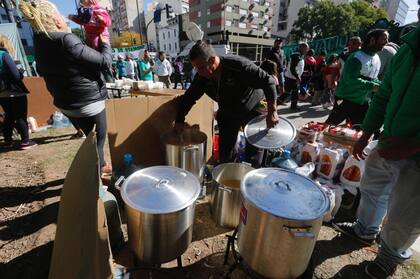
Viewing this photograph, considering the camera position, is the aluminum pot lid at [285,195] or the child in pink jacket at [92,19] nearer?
the aluminum pot lid at [285,195]

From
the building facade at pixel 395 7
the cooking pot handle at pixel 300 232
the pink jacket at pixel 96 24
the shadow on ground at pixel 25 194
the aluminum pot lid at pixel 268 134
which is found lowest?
the shadow on ground at pixel 25 194

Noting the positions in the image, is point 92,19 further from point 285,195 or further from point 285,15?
point 285,15

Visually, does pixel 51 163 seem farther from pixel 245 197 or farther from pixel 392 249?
pixel 392 249

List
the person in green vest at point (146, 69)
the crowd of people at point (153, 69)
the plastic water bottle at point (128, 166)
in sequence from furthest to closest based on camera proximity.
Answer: the crowd of people at point (153, 69) < the person in green vest at point (146, 69) < the plastic water bottle at point (128, 166)

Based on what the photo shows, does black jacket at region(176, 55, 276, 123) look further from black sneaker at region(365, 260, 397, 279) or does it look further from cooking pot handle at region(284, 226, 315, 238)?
black sneaker at region(365, 260, 397, 279)

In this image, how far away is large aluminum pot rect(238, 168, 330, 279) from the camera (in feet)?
3.55

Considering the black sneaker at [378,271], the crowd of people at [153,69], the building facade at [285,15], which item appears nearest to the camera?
the black sneaker at [378,271]

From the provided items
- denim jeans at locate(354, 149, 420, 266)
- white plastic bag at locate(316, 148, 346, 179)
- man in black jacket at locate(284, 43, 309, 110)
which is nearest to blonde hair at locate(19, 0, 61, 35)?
denim jeans at locate(354, 149, 420, 266)

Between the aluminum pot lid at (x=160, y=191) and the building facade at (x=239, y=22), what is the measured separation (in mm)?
39619

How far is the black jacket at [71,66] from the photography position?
178 centimetres

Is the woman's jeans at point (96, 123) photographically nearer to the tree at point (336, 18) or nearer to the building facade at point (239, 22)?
the tree at point (336, 18)

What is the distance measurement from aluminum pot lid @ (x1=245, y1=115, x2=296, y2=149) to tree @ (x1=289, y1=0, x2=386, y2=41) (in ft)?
120

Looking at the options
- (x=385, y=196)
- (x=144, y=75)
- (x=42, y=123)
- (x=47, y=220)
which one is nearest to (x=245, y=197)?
(x=385, y=196)

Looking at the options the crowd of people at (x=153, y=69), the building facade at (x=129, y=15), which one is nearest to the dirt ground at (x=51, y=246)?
the crowd of people at (x=153, y=69)
